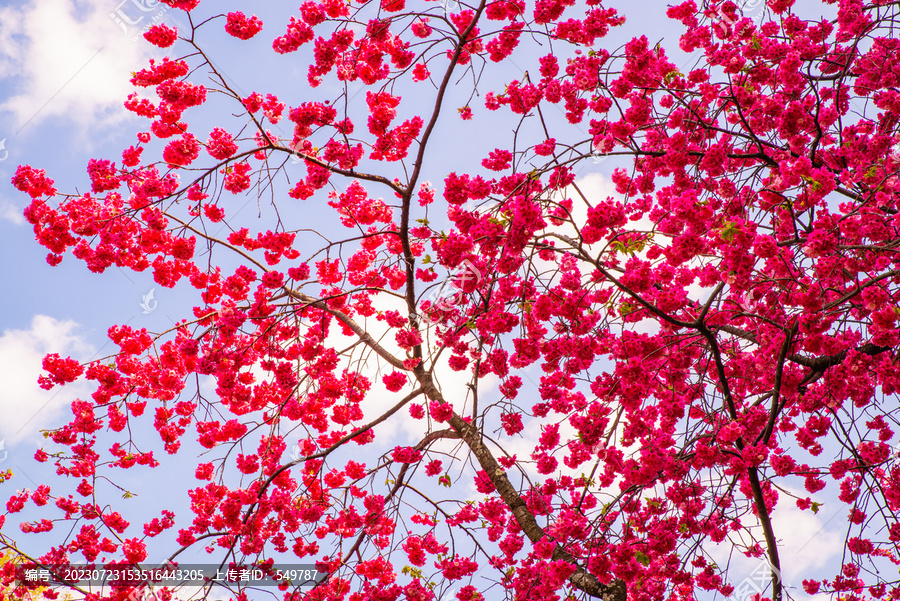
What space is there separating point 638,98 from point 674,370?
8.84 ft

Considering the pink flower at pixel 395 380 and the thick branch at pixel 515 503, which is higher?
the pink flower at pixel 395 380

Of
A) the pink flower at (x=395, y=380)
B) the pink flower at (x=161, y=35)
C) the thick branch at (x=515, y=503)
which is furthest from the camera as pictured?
the pink flower at (x=395, y=380)

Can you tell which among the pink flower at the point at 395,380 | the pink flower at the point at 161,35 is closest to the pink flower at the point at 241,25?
the pink flower at the point at 161,35

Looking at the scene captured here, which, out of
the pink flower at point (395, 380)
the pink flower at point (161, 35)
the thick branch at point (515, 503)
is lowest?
the thick branch at point (515, 503)

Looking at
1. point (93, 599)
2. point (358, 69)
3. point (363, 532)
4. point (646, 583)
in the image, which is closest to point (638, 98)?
point (358, 69)

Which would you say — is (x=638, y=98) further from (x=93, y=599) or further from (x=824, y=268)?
(x=93, y=599)

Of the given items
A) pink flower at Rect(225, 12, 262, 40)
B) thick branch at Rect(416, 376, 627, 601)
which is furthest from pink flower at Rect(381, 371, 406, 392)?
pink flower at Rect(225, 12, 262, 40)

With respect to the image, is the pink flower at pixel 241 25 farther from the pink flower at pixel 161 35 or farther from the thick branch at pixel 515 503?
the thick branch at pixel 515 503

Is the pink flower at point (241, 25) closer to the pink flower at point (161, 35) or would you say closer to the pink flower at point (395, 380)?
the pink flower at point (161, 35)

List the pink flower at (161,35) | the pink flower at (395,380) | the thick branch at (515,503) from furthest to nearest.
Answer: the pink flower at (395,380) < the pink flower at (161,35) < the thick branch at (515,503)

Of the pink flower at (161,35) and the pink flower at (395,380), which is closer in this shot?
the pink flower at (161,35)

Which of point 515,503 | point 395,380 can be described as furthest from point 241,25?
point 515,503

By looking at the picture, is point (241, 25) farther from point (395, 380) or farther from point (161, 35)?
point (395, 380)

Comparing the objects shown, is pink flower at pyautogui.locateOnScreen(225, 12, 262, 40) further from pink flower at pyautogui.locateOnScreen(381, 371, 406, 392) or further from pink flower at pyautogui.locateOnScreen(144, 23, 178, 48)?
pink flower at pyautogui.locateOnScreen(381, 371, 406, 392)
